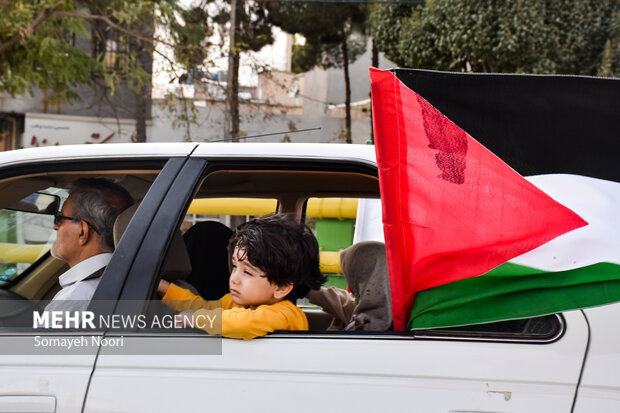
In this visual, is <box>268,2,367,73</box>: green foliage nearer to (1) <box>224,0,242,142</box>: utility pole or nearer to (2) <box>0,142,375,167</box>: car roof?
(1) <box>224,0,242,142</box>: utility pole

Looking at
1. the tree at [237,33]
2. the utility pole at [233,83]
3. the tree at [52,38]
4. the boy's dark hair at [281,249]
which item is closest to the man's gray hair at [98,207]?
the boy's dark hair at [281,249]

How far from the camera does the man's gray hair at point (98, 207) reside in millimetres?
2324

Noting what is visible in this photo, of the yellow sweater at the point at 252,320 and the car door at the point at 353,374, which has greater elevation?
the yellow sweater at the point at 252,320

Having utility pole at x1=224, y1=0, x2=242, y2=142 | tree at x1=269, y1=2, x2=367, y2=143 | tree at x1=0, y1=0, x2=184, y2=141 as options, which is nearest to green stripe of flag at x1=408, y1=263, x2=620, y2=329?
tree at x1=0, y1=0, x2=184, y2=141

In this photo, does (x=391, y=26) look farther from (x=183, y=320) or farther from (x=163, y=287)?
(x=183, y=320)

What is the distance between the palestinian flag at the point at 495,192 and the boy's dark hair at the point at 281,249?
1.13 feet

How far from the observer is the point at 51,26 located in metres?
8.16

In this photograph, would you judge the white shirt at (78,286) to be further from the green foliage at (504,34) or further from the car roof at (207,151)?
the green foliage at (504,34)

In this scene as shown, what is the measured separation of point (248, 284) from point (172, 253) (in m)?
0.41

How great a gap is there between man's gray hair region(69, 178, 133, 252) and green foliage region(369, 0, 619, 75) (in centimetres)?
1159

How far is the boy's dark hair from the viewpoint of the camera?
1.98 m

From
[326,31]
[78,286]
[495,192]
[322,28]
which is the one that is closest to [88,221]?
[78,286]

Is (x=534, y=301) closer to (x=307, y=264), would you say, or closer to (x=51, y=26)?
(x=307, y=264)

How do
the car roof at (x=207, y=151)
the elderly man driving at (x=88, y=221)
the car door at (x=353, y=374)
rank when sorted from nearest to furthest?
the car door at (x=353, y=374), the car roof at (x=207, y=151), the elderly man driving at (x=88, y=221)
